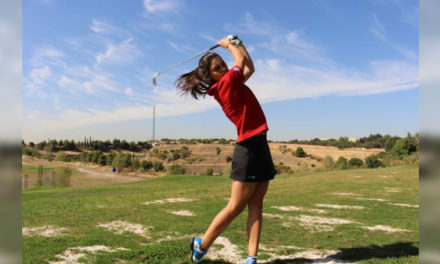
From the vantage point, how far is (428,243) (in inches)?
49.1

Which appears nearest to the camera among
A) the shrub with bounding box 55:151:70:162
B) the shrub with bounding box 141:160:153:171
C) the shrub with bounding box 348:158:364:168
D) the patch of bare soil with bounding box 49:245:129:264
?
the patch of bare soil with bounding box 49:245:129:264

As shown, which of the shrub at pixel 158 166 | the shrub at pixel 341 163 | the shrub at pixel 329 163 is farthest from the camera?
the shrub at pixel 158 166

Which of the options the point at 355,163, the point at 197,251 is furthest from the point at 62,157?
the point at 197,251

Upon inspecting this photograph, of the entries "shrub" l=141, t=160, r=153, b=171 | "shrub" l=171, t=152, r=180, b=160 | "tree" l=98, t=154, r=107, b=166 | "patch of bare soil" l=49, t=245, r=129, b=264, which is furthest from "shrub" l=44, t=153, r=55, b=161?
"patch of bare soil" l=49, t=245, r=129, b=264

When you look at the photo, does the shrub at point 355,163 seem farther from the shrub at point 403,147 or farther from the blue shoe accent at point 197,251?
the blue shoe accent at point 197,251

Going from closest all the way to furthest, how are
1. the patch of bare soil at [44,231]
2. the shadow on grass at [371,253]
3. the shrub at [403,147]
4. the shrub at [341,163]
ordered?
1. the shadow on grass at [371,253]
2. the patch of bare soil at [44,231]
3. the shrub at [341,163]
4. the shrub at [403,147]

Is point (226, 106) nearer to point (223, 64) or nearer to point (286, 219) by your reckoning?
point (223, 64)

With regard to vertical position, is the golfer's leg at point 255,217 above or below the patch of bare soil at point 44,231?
above

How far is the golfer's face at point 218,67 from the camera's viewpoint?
3.71m

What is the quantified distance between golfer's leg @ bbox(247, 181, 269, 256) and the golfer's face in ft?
3.99

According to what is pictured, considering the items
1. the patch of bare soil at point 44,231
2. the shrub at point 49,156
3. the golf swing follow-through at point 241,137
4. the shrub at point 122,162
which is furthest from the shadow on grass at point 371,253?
the shrub at point 49,156

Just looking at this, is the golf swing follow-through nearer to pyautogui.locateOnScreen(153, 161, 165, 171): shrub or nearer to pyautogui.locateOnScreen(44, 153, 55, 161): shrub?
pyautogui.locateOnScreen(153, 161, 165, 171): shrub

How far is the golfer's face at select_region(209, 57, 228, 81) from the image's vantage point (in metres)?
3.71

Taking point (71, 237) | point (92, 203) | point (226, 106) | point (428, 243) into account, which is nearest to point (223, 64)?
point (226, 106)
